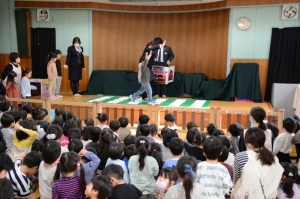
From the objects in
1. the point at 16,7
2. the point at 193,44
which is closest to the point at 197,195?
the point at 193,44

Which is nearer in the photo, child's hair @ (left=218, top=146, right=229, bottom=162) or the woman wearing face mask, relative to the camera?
child's hair @ (left=218, top=146, right=229, bottom=162)

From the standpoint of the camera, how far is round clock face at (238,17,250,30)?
7707 mm

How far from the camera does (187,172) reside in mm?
2066

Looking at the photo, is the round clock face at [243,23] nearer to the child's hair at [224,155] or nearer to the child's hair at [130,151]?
the child's hair at [224,155]

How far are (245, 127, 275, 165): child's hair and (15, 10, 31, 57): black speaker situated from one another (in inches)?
317

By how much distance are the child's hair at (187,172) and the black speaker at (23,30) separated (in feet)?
26.3

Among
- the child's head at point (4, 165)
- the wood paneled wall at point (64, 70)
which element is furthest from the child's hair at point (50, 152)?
the wood paneled wall at point (64, 70)

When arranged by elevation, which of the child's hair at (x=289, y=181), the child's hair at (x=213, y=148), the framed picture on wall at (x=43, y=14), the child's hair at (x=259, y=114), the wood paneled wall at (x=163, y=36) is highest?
the framed picture on wall at (x=43, y=14)

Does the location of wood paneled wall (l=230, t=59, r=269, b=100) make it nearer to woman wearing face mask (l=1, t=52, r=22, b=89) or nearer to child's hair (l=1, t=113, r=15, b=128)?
woman wearing face mask (l=1, t=52, r=22, b=89)

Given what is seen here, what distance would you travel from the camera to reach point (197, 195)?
208 cm

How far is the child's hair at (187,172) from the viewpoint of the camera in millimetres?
1996

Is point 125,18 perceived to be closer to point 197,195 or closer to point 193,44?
point 193,44

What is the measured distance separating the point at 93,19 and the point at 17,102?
3.91 meters

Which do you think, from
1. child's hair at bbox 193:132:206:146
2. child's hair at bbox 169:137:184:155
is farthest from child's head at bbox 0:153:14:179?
child's hair at bbox 193:132:206:146
